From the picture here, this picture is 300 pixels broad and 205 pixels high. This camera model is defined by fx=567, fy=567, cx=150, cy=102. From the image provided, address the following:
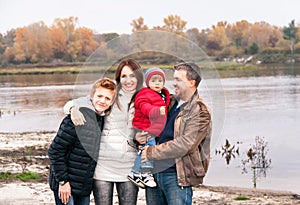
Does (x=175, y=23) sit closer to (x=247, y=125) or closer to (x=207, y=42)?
(x=247, y=125)

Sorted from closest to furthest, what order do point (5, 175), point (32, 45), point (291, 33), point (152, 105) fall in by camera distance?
1. point (152, 105)
2. point (5, 175)
3. point (32, 45)
4. point (291, 33)

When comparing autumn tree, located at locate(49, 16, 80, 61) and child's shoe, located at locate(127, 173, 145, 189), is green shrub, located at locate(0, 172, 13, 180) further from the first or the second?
autumn tree, located at locate(49, 16, 80, 61)

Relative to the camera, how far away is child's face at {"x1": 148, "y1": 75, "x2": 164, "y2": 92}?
4031 millimetres

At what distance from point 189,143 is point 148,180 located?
1.50ft

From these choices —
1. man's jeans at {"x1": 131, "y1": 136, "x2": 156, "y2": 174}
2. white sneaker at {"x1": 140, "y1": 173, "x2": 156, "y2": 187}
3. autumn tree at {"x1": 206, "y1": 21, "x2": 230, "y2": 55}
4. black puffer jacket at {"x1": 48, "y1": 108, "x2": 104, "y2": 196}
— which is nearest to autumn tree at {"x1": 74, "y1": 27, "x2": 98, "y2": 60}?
black puffer jacket at {"x1": 48, "y1": 108, "x2": 104, "y2": 196}

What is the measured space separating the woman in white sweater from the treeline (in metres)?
56.2

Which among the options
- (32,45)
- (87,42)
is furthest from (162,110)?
(32,45)

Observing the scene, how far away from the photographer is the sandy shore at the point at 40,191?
323 inches

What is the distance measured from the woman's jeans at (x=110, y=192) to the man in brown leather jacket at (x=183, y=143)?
28cm

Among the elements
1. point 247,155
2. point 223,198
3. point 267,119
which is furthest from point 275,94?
point 223,198

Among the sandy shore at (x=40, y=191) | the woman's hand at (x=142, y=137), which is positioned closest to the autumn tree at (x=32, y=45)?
the sandy shore at (x=40, y=191)

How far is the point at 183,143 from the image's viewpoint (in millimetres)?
4094

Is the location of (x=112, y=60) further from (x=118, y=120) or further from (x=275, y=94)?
Result: (x=275, y=94)

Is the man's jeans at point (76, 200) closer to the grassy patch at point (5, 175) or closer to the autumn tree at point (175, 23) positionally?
the autumn tree at point (175, 23)
